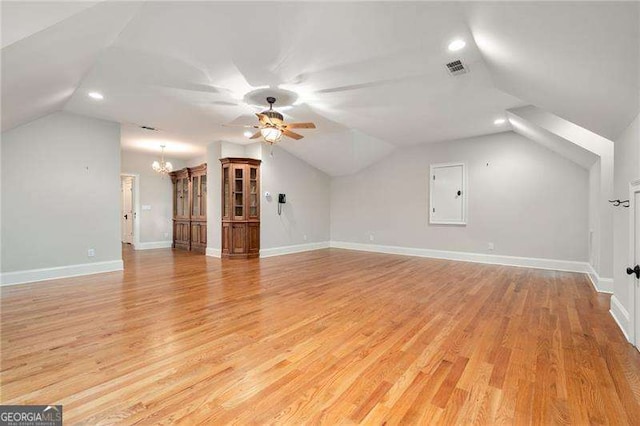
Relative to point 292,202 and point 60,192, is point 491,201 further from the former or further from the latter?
point 60,192

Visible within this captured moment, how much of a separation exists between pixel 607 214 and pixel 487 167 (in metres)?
2.51

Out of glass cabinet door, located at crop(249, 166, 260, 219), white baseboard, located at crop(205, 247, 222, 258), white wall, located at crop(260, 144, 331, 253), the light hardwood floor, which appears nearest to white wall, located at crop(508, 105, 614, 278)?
the light hardwood floor

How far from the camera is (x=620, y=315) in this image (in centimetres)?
293

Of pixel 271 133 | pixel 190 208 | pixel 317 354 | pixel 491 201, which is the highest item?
pixel 271 133

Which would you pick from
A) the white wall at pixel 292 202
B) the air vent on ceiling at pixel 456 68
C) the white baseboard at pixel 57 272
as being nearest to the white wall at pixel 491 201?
the white wall at pixel 292 202

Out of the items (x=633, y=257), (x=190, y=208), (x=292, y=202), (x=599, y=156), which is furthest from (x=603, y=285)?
(x=190, y=208)

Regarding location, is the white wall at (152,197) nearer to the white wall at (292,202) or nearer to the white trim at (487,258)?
the white wall at (292,202)

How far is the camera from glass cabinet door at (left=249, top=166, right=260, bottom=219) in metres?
7.04

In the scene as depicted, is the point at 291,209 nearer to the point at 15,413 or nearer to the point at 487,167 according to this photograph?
the point at 487,167

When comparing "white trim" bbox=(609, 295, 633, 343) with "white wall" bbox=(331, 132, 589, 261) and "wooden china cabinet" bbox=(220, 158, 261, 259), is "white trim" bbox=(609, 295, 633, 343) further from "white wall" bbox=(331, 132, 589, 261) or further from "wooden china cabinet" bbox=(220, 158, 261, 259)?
"wooden china cabinet" bbox=(220, 158, 261, 259)

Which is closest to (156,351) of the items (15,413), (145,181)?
(15,413)

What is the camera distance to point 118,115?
495 cm

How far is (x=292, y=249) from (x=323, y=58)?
5.57 m

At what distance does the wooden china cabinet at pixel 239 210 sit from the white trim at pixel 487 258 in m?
3.29
